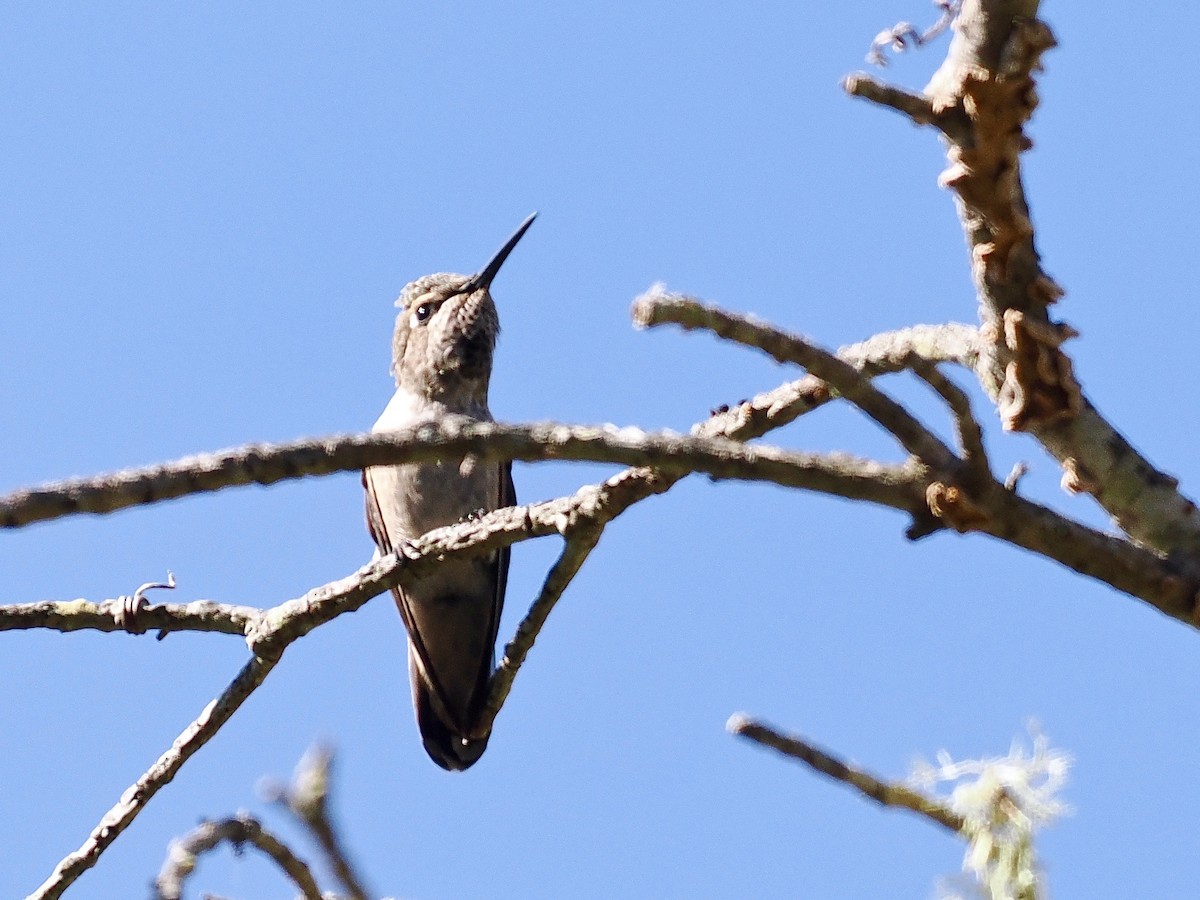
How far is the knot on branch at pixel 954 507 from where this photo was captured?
206 centimetres

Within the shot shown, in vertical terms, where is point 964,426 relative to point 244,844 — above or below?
above

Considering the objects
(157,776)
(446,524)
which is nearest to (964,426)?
(157,776)

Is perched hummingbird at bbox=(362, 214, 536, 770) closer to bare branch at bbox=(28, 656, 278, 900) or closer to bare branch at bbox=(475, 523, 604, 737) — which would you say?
bare branch at bbox=(475, 523, 604, 737)

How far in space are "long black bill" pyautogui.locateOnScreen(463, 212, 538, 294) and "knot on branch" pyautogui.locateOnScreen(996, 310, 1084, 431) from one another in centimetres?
704

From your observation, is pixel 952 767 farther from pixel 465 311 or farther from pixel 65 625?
pixel 465 311

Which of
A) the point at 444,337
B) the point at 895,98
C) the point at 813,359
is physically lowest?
the point at 813,359

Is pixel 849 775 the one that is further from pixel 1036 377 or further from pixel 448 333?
pixel 448 333

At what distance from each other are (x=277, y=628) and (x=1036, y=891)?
261cm

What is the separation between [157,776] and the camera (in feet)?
12.4

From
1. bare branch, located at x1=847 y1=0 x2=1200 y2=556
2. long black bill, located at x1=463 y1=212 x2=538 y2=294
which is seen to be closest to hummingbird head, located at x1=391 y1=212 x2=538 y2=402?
long black bill, located at x1=463 y1=212 x2=538 y2=294

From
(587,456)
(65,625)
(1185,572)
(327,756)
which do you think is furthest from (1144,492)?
(65,625)

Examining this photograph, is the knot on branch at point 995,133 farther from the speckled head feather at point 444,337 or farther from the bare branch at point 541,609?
the speckled head feather at point 444,337

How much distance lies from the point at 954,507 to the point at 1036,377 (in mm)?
499

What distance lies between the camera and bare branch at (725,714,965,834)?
1.98 metres
